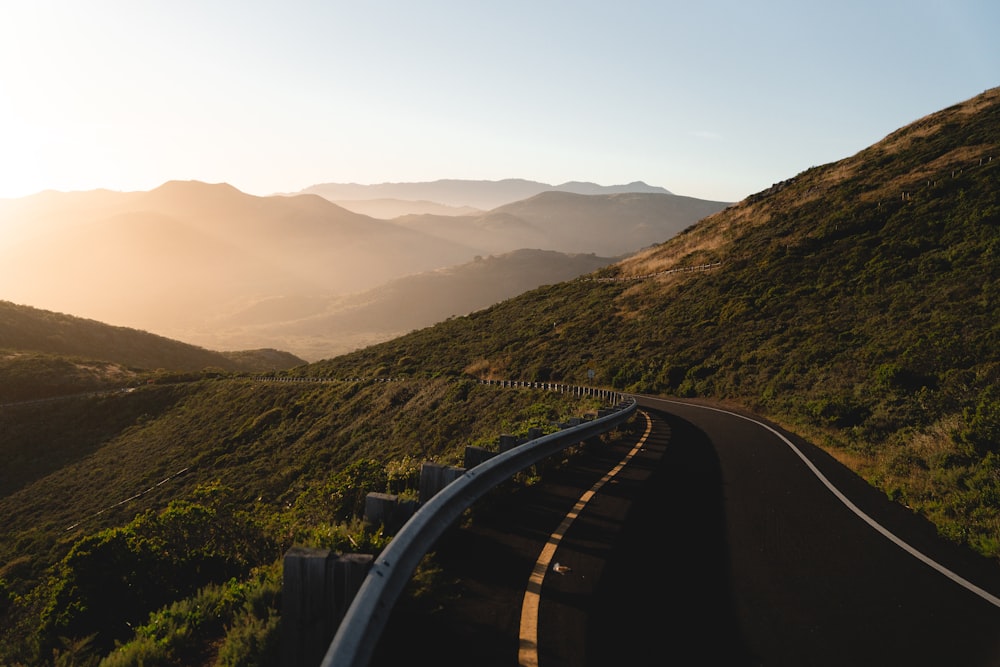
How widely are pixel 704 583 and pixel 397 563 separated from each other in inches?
129

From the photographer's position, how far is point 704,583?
550 centimetres

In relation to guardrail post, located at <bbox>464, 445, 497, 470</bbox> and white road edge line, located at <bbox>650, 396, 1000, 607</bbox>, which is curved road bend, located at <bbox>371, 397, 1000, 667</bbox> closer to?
white road edge line, located at <bbox>650, 396, 1000, 607</bbox>

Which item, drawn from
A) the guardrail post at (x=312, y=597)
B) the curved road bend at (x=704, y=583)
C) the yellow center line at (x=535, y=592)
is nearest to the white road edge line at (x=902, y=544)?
the curved road bend at (x=704, y=583)

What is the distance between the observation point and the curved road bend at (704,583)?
4191mm

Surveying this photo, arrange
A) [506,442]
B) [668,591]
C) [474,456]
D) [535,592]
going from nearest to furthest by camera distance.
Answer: [535,592], [668,591], [474,456], [506,442]

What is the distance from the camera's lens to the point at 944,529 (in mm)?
7969

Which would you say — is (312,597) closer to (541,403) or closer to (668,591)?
(668,591)

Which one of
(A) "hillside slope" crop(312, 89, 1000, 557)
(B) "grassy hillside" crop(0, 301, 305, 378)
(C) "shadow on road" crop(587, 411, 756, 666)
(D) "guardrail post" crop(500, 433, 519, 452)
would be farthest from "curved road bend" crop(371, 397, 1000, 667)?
(B) "grassy hillside" crop(0, 301, 305, 378)

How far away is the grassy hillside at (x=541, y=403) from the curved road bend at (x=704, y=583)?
44.4 inches

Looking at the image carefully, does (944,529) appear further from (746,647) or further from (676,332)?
(676,332)

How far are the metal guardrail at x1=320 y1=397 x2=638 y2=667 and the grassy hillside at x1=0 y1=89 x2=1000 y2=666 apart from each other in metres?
0.88

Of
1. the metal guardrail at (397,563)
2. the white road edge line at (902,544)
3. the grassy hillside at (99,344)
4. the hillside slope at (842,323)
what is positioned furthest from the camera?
the grassy hillside at (99,344)

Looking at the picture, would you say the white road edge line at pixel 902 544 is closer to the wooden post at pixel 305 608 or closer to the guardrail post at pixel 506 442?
the guardrail post at pixel 506 442

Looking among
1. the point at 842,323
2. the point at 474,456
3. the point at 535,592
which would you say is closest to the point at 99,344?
the point at 842,323
